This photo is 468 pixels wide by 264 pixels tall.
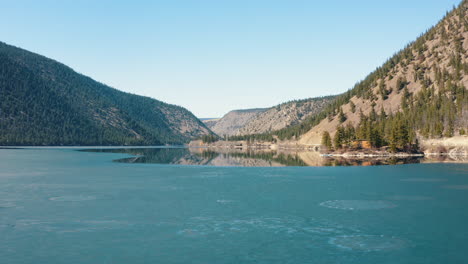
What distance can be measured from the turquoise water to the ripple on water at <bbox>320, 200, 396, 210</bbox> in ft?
0.31

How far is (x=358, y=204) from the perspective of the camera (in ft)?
122

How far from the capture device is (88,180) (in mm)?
57031

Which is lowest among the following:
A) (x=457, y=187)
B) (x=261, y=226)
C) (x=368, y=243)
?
(x=368, y=243)

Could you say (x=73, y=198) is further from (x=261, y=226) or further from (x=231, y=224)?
(x=261, y=226)

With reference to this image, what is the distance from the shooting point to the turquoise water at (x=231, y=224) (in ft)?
70.6

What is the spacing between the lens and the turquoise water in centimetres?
2152

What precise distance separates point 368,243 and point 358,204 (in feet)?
45.5

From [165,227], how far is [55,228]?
7274 millimetres

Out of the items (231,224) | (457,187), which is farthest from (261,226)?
(457,187)

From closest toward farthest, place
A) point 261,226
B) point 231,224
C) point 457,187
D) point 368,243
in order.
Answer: point 368,243, point 261,226, point 231,224, point 457,187

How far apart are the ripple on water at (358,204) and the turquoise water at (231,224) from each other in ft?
0.31

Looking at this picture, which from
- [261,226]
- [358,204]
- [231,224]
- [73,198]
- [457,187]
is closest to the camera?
[261,226]

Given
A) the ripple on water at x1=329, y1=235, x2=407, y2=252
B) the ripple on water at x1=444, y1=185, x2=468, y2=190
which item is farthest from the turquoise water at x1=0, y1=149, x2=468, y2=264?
the ripple on water at x1=444, y1=185, x2=468, y2=190

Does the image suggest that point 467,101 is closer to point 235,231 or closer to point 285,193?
point 285,193
